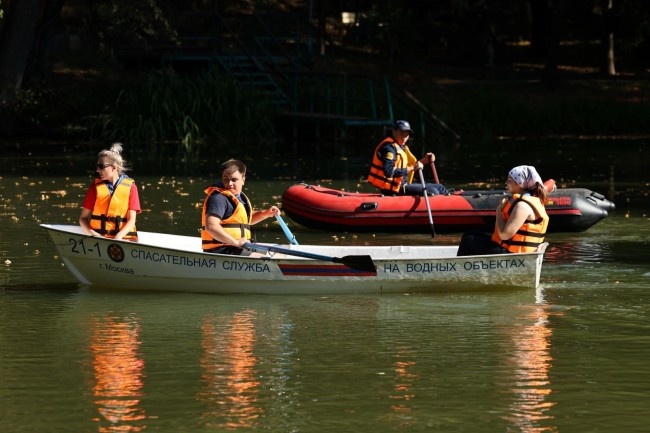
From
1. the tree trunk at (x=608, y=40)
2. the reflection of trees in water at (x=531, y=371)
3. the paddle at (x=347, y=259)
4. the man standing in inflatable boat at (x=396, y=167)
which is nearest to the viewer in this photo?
the reflection of trees in water at (x=531, y=371)

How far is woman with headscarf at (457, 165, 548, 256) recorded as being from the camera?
12578mm

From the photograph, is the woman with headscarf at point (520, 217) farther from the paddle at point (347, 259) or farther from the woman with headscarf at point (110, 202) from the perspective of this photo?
the woman with headscarf at point (110, 202)

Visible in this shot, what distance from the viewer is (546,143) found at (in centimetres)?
3441

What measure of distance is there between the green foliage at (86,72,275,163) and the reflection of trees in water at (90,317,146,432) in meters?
21.4

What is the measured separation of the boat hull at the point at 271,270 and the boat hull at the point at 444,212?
434 centimetres

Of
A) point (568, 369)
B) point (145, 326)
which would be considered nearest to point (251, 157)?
point (145, 326)

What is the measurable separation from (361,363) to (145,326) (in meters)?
2.29

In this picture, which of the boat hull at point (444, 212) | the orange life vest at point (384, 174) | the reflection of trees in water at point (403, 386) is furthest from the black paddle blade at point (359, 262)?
the orange life vest at point (384, 174)

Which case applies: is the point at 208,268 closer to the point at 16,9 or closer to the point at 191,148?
the point at 191,148

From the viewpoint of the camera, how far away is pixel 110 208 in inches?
508

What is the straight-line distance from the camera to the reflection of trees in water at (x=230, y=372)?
8836 millimetres

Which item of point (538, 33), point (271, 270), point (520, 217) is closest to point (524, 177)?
point (520, 217)

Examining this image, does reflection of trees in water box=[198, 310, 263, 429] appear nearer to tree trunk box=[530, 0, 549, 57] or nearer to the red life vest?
the red life vest

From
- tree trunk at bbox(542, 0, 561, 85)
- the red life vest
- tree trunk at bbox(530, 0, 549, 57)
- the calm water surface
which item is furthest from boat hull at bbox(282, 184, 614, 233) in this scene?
tree trunk at bbox(530, 0, 549, 57)
